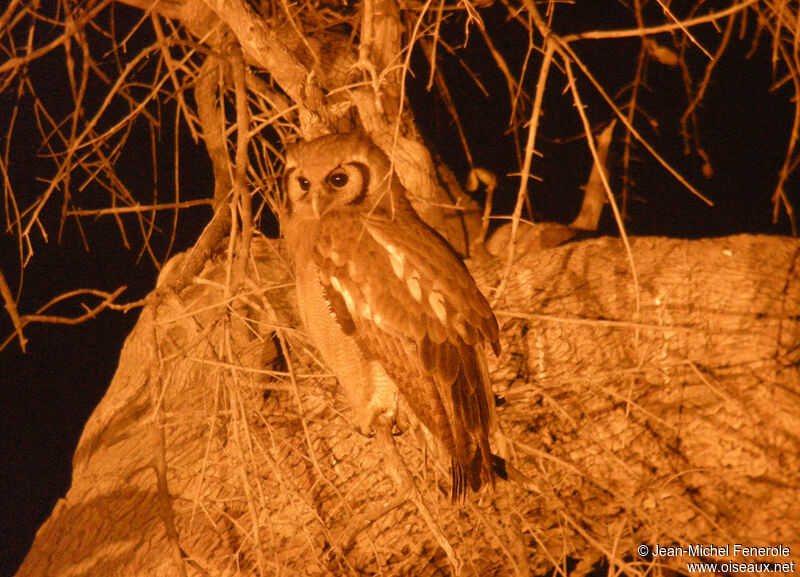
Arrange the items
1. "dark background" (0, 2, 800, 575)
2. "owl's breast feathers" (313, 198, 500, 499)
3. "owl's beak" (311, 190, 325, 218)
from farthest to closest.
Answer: "dark background" (0, 2, 800, 575) < "owl's beak" (311, 190, 325, 218) < "owl's breast feathers" (313, 198, 500, 499)

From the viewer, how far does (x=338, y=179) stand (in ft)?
8.14

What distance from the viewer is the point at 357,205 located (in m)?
2.54

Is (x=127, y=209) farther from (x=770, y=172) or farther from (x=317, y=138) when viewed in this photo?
(x=770, y=172)

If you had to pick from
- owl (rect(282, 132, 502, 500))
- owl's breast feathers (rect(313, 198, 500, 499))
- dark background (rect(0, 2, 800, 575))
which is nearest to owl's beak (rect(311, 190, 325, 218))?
owl (rect(282, 132, 502, 500))

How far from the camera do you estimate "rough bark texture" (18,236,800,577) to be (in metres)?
2.21

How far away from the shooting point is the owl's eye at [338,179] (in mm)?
2461

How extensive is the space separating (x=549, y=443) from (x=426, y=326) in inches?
22.7

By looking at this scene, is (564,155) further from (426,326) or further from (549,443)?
(426,326)

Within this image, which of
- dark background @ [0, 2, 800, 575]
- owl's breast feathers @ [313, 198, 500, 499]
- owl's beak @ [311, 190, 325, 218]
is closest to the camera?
owl's breast feathers @ [313, 198, 500, 499]

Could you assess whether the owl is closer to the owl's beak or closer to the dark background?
the owl's beak

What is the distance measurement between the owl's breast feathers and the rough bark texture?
0.10m

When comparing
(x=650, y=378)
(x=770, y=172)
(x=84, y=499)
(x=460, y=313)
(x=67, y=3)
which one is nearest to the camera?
(x=460, y=313)

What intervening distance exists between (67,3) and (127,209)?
Answer: 2.40 ft

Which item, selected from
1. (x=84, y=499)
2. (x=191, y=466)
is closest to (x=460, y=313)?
(x=191, y=466)
